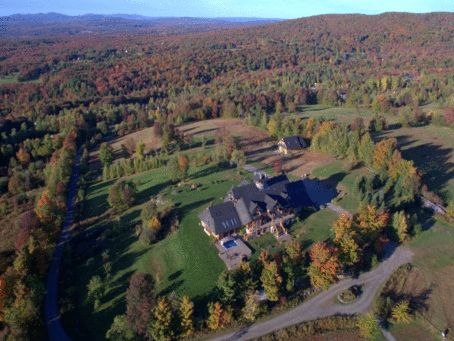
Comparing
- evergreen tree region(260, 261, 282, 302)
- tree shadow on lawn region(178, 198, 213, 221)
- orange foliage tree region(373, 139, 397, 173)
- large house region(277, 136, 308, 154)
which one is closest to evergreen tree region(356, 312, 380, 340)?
evergreen tree region(260, 261, 282, 302)

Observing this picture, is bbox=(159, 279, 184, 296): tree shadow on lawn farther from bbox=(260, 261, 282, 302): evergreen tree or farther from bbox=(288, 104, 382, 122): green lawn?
bbox=(288, 104, 382, 122): green lawn

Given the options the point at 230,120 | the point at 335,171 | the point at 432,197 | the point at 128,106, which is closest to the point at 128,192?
the point at 335,171

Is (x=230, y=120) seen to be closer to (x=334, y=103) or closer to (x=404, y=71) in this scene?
(x=334, y=103)

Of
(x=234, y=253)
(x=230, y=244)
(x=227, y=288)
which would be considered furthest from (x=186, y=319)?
(x=230, y=244)

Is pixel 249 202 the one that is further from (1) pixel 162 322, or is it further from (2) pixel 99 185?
(2) pixel 99 185

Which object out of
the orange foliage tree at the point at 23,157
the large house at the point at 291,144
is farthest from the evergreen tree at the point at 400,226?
the orange foliage tree at the point at 23,157

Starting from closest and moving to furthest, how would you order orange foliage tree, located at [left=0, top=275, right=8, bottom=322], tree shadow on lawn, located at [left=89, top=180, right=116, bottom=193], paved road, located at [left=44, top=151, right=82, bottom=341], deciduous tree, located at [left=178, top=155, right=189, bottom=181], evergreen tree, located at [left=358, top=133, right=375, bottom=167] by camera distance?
1. paved road, located at [left=44, top=151, right=82, bottom=341]
2. orange foliage tree, located at [left=0, top=275, right=8, bottom=322]
3. evergreen tree, located at [left=358, top=133, right=375, bottom=167]
4. deciduous tree, located at [left=178, top=155, right=189, bottom=181]
5. tree shadow on lawn, located at [left=89, top=180, right=116, bottom=193]
